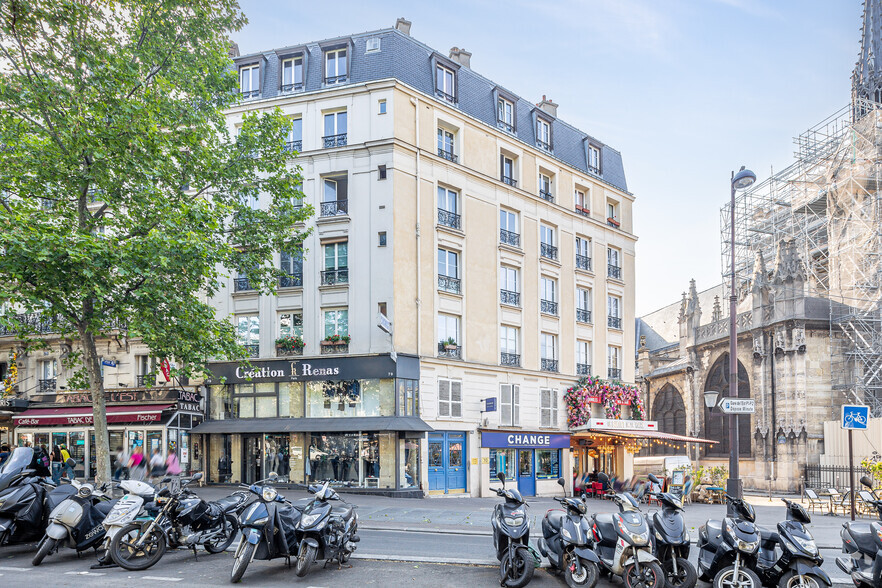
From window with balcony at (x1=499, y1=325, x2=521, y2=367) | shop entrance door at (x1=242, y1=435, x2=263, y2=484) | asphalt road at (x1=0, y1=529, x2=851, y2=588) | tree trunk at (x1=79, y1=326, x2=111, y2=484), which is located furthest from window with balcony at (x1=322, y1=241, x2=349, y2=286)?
asphalt road at (x1=0, y1=529, x2=851, y2=588)

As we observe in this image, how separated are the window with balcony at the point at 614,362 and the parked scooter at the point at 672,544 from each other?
976 inches

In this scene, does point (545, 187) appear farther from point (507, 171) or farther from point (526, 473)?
point (526, 473)

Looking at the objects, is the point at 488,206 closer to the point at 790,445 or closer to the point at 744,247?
the point at 790,445

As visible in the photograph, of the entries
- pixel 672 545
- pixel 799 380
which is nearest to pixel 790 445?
pixel 799 380

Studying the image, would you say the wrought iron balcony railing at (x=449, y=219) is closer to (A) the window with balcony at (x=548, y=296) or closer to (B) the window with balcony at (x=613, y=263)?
(A) the window with balcony at (x=548, y=296)

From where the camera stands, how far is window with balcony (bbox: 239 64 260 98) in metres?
28.6

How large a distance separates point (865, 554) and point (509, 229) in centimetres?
2200

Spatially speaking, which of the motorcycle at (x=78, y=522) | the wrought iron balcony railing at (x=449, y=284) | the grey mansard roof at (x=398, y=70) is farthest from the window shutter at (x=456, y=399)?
the motorcycle at (x=78, y=522)

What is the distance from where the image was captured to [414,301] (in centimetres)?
2600

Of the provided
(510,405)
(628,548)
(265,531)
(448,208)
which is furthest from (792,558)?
(448,208)

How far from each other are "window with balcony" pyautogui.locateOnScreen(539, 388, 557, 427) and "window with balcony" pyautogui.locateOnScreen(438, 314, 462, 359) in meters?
4.90

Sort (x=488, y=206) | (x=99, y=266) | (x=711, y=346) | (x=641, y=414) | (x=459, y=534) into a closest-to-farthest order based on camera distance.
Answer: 1. (x=459, y=534)
2. (x=99, y=266)
3. (x=488, y=206)
4. (x=641, y=414)
5. (x=711, y=346)

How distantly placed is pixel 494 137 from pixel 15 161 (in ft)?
57.9

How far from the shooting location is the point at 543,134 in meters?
33.1
